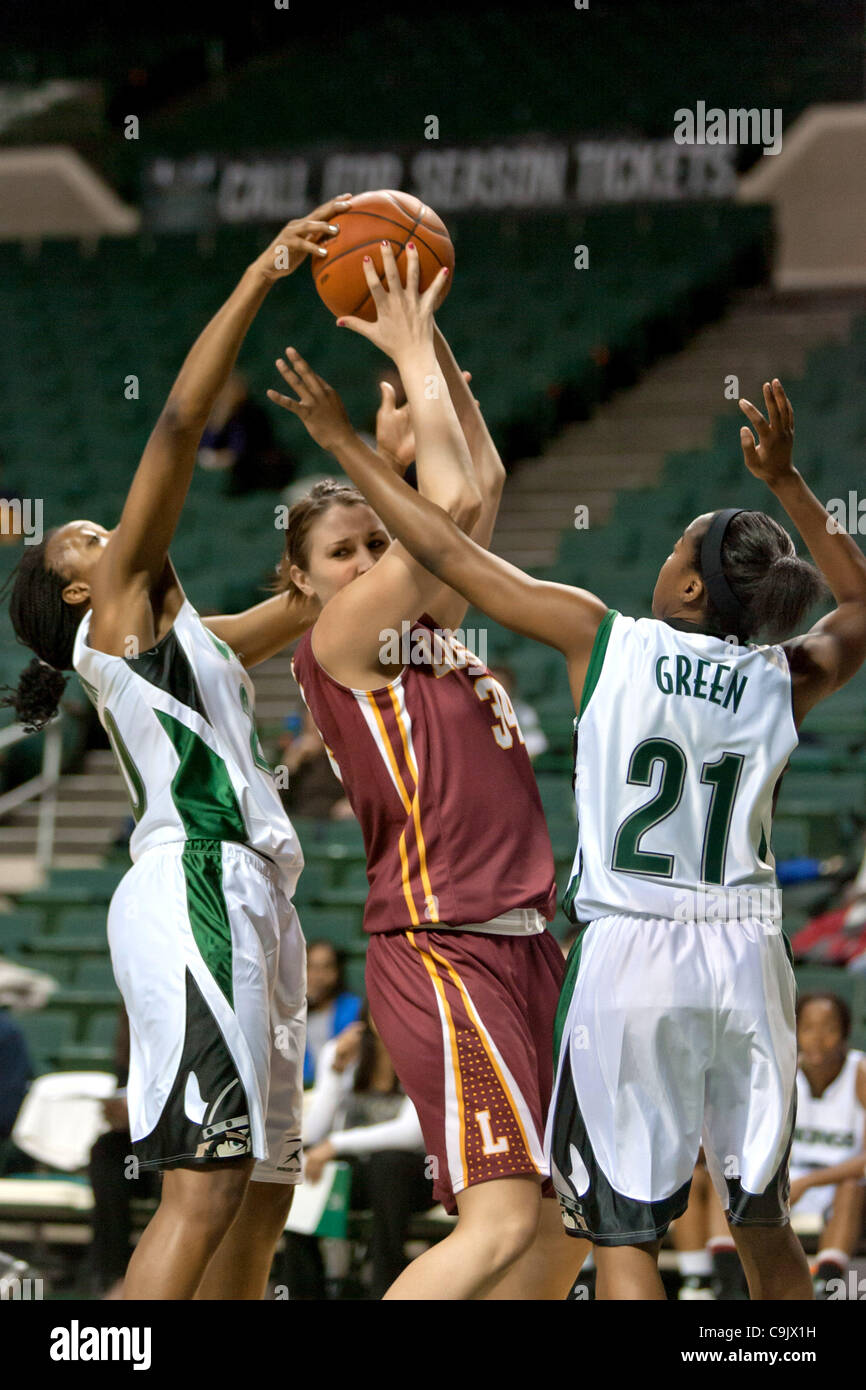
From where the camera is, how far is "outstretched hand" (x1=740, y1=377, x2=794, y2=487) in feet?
10.5

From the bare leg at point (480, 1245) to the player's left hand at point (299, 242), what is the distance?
6.13 ft

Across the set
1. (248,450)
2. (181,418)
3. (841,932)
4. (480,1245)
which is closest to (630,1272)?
(480,1245)

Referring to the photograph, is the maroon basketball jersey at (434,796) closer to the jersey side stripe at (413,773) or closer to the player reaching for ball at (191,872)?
the jersey side stripe at (413,773)

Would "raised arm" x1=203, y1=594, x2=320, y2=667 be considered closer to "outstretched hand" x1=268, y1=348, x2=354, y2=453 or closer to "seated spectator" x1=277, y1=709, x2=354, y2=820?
"outstretched hand" x1=268, y1=348, x2=354, y2=453

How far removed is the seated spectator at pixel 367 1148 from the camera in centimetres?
542

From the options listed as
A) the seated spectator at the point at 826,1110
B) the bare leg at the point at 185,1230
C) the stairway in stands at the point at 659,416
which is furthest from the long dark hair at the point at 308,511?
the stairway in stands at the point at 659,416

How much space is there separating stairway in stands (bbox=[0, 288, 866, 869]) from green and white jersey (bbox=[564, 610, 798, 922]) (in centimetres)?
737

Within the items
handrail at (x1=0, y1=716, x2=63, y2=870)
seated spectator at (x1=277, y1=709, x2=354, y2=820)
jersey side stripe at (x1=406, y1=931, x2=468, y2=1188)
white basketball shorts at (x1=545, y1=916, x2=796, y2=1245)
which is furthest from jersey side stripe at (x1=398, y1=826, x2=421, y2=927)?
handrail at (x1=0, y1=716, x2=63, y2=870)

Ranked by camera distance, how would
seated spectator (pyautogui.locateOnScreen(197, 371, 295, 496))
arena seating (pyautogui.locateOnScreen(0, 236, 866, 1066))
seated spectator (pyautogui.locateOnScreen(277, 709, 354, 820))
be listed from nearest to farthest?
1. arena seating (pyautogui.locateOnScreen(0, 236, 866, 1066))
2. seated spectator (pyautogui.locateOnScreen(277, 709, 354, 820))
3. seated spectator (pyautogui.locateOnScreen(197, 371, 295, 496))

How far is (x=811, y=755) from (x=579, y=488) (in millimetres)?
5335

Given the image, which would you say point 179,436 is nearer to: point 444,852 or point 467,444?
point 467,444

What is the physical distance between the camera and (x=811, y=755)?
25.7 feet

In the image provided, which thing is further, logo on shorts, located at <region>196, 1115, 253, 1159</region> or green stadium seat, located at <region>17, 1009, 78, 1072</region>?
green stadium seat, located at <region>17, 1009, 78, 1072</region>
